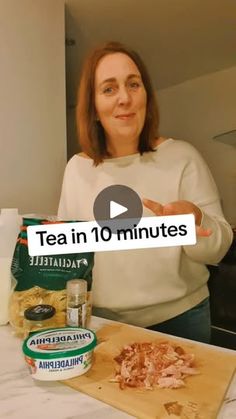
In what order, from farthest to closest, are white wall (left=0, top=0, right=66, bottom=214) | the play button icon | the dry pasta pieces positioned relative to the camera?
white wall (left=0, top=0, right=66, bottom=214) < the dry pasta pieces < the play button icon

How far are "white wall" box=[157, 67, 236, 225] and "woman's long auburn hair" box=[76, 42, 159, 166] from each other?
191 mm

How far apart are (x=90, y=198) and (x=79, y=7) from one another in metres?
0.83

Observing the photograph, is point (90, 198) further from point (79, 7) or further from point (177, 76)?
point (79, 7)

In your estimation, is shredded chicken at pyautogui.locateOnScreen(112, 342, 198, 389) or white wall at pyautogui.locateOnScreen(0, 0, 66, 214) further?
white wall at pyautogui.locateOnScreen(0, 0, 66, 214)

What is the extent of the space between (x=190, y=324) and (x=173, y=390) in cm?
28

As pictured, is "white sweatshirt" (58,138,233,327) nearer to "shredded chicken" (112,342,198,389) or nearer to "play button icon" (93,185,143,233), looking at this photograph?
"play button icon" (93,185,143,233)

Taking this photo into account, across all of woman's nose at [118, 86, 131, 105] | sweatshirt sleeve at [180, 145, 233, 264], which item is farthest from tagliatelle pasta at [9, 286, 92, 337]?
woman's nose at [118, 86, 131, 105]

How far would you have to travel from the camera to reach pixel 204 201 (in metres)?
0.51

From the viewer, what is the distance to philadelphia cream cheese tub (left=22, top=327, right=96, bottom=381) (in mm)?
371

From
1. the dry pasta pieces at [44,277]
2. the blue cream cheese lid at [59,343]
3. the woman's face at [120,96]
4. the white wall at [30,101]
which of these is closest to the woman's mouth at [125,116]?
the woman's face at [120,96]

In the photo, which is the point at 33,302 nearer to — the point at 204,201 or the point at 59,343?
the point at 59,343

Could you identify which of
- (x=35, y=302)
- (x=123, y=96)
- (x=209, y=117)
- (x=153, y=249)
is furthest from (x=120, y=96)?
(x=209, y=117)

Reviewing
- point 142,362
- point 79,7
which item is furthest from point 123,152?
point 79,7

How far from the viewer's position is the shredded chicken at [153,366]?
367 mm
